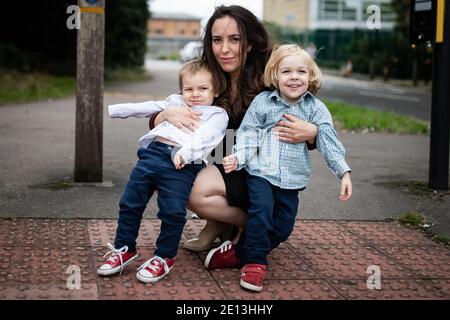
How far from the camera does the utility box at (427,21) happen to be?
6188mm

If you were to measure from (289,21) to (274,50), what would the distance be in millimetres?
59424

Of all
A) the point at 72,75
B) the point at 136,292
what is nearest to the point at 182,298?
the point at 136,292

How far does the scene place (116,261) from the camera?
3760mm

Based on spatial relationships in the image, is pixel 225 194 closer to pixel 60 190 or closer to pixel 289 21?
pixel 60 190

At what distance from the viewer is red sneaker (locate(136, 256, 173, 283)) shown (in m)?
3.65

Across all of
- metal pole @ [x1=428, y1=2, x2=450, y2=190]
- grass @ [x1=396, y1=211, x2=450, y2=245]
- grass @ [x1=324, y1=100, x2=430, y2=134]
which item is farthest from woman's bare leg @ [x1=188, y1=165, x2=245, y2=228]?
grass @ [x1=324, y1=100, x2=430, y2=134]

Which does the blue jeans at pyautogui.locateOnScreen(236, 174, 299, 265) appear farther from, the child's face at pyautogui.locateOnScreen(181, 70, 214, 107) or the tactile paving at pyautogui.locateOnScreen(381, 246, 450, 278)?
the tactile paving at pyautogui.locateOnScreen(381, 246, 450, 278)

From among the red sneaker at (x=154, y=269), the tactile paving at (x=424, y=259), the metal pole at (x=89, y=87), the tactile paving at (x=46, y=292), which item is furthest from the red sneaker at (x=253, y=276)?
the metal pole at (x=89, y=87)

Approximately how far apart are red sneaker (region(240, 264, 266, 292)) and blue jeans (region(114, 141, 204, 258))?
42 centimetres

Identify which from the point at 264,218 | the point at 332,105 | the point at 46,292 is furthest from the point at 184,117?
the point at 332,105

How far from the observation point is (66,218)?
4.97 metres

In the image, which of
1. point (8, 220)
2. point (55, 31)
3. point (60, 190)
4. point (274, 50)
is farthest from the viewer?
point (55, 31)

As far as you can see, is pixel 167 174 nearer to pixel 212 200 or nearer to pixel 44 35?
pixel 212 200

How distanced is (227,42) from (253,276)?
4.61 feet
